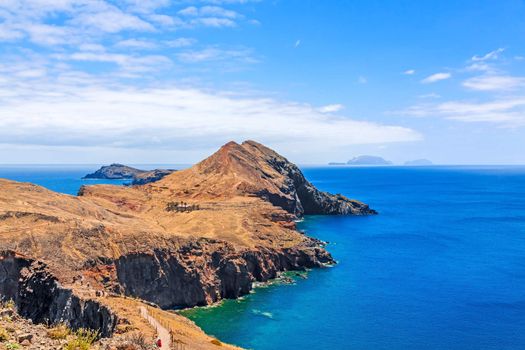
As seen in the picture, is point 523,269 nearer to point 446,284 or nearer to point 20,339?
point 446,284

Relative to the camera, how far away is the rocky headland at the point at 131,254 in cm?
5472

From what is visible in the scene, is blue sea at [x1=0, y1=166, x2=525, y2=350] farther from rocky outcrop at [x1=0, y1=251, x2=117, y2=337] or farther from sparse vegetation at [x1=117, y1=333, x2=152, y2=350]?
sparse vegetation at [x1=117, y1=333, x2=152, y2=350]

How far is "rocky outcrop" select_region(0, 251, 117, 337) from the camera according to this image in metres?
48.2

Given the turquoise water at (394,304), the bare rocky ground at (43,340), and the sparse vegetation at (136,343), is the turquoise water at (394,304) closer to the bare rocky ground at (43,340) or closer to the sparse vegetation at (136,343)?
the sparse vegetation at (136,343)

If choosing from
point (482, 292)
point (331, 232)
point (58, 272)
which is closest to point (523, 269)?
point (482, 292)

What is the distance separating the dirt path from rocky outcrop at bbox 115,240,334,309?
34231 mm

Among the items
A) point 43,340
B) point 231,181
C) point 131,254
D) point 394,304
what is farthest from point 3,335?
point 231,181

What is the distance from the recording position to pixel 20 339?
1000 inches

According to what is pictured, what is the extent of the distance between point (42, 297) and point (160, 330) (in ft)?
96.7

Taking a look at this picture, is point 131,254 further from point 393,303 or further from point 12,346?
point 12,346

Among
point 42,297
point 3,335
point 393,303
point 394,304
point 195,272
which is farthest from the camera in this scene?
point 195,272

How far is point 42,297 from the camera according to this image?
205 feet

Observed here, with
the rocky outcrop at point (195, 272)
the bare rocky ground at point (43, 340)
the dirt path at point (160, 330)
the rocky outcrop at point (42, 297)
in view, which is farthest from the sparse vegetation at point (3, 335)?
the rocky outcrop at point (195, 272)

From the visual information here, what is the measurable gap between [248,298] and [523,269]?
73933 mm
